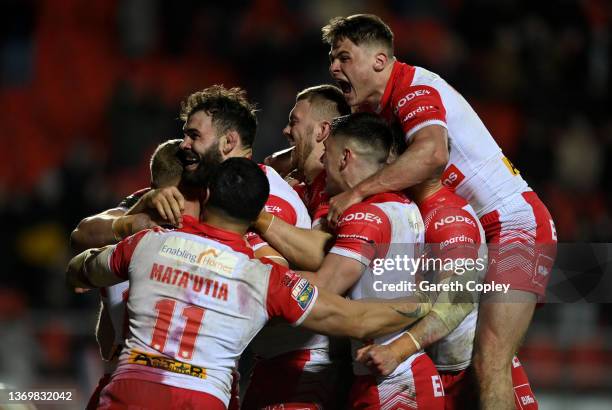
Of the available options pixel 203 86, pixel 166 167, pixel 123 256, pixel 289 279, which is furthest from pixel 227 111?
pixel 203 86

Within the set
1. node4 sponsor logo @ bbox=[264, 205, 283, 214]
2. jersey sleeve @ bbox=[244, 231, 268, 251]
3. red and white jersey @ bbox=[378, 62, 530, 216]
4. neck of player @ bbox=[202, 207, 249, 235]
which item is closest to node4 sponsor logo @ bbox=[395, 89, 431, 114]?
red and white jersey @ bbox=[378, 62, 530, 216]

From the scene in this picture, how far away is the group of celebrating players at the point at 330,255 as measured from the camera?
4.52 meters

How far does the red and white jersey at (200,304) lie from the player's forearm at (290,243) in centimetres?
42

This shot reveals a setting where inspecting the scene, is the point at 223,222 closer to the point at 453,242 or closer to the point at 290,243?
the point at 290,243

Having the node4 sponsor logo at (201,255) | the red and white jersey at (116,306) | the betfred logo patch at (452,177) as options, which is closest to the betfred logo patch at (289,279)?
the node4 sponsor logo at (201,255)

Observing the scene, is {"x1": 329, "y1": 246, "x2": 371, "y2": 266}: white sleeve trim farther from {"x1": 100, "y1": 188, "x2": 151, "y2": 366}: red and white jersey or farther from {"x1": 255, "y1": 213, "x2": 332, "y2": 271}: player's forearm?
{"x1": 100, "y1": 188, "x2": 151, "y2": 366}: red and white jersey

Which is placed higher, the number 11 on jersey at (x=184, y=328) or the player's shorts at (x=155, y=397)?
the number 11 on jersey at (x=184, y=328)

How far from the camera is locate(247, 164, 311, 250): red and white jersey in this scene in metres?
5.25

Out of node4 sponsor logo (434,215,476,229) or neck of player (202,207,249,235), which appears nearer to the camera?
neck of player (202,207,249,235)

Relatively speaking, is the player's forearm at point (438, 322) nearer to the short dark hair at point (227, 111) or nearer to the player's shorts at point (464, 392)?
the player's shorts at point (464, 392)

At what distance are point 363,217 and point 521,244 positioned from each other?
1.14 metres

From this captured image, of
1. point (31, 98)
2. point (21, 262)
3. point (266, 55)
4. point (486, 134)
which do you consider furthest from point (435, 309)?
point (31, 98)

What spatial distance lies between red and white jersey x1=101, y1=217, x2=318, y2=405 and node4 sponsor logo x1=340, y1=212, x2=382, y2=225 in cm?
53

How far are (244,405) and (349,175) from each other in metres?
1.39
